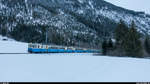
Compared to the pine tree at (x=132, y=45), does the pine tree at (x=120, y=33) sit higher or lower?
higher

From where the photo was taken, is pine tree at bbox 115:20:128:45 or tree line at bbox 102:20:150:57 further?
pine tree at bbox 115:20:128:45

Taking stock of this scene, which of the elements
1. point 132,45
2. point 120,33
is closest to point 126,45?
point 132,45

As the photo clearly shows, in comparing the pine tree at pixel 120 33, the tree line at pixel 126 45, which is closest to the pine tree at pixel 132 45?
the tree line at pixel 126 45

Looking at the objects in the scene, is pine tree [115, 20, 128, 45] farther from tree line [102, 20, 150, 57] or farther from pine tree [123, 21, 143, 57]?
pine tree [123, 21, 143, 57]

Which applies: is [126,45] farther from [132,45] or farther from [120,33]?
[120,33]

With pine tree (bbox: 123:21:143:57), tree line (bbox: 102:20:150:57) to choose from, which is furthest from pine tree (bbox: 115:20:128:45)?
pine tree (bbox: 123:21:143:57)

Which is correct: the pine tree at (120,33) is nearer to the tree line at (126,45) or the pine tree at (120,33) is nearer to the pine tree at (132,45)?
the tree line at (126,45)

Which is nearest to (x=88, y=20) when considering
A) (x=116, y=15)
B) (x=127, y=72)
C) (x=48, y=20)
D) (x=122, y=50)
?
(x=48, y=20)

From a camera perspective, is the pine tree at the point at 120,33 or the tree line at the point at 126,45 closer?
the tree line at the point at 126,45

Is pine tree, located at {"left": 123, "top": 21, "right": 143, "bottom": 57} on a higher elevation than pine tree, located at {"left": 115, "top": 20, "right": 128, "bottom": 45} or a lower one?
lower

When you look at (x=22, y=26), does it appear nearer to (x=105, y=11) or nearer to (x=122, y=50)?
(x=122, y=50)

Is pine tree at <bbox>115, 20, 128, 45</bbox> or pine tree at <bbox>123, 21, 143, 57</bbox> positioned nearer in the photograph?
pine tree at <bbox>123, 21, 143, 57</bbox>

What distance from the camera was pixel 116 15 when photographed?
13600cm

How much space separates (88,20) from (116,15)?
1834 inches
